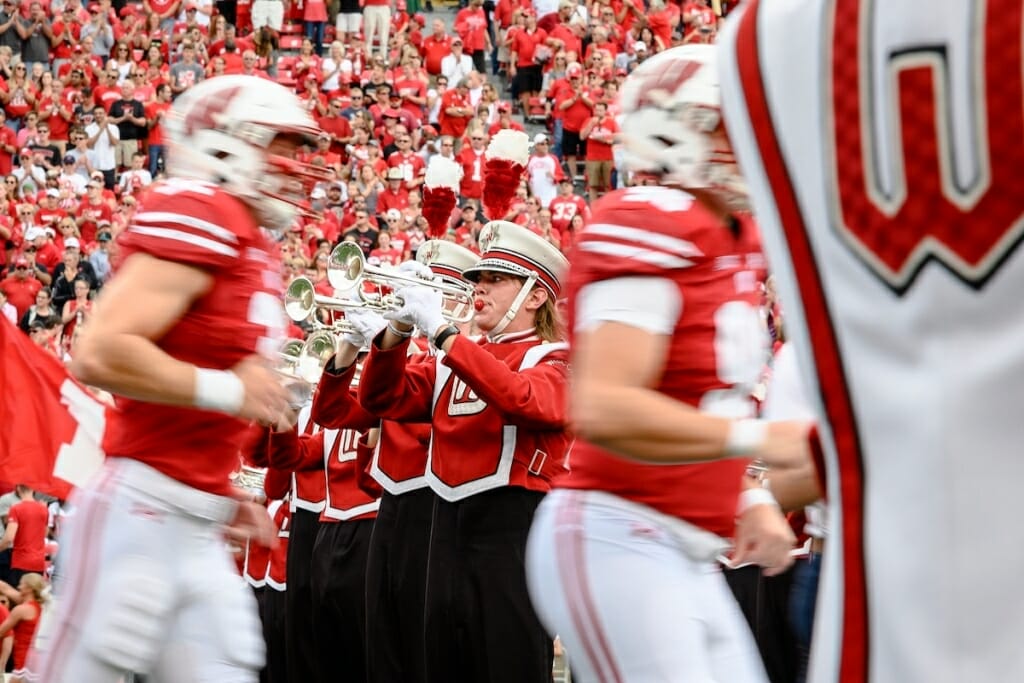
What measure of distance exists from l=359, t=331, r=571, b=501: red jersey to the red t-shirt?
818 cm

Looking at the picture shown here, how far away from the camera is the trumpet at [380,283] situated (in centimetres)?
761

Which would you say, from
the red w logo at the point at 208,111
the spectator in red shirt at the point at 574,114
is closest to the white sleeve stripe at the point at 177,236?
the red w logo at the point at 208,111

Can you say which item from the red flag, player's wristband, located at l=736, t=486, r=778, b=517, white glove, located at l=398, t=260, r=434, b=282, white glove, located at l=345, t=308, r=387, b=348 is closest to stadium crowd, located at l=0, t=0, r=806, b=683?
white glove, located at l=398, t=260, r=434, b=282

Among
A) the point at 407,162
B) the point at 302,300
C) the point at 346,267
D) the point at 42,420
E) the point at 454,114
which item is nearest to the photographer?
the point at 42,420

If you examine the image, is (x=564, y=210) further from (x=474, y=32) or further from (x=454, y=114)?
(x=474, y=32)

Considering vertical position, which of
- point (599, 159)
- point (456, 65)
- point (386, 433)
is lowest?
point (386, 433)

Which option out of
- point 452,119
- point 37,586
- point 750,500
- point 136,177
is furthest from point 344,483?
point 452,119

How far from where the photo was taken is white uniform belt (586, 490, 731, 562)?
12.1 ft

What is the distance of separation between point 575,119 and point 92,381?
745 inches

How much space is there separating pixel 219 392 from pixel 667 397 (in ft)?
4.19

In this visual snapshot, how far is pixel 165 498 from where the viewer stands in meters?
4.17

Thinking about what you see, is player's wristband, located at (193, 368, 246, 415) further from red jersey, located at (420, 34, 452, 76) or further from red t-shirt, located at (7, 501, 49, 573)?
red jersey, located at (420, 34, 452, 76)

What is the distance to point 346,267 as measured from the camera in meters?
8.22

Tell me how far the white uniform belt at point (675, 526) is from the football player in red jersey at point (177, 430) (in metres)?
0.97
